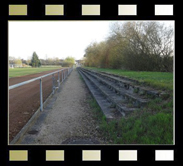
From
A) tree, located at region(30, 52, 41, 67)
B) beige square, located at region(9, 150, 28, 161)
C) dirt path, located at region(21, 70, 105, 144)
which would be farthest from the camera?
tree, located at region(30, 52, 41, 67)

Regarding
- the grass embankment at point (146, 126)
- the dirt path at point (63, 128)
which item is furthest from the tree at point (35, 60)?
the grass embankment at point (146, 126)

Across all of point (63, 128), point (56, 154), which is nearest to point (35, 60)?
point (63, 128)

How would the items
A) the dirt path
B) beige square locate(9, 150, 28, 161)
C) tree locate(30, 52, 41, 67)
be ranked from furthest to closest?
tree locate(30, 52, 41, 67) < the dirt path < beige square locate(9, 150, 28, 161)

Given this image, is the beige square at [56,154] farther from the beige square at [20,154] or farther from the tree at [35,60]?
the tree at [35,60]

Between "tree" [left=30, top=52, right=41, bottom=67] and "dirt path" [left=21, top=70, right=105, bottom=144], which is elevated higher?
"tree" [left=30, top=52, right=41, bottom=67]

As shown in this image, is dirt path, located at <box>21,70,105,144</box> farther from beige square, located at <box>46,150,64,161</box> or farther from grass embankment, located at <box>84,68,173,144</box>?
beige square, located at <box>46,150,64,161</box>

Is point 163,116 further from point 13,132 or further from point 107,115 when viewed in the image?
point 13,132

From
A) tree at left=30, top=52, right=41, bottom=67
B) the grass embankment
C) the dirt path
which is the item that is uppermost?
tree at left=30, top=52, right=41, bottom=67

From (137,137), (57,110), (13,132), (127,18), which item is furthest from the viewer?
(57,110)

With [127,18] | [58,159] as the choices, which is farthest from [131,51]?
[58,159]

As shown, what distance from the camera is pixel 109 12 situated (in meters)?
1.91

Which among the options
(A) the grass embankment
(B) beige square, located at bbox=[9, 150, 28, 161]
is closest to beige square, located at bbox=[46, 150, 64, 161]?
(B) beige square, located at bbox=[9, 150, 28, 161]

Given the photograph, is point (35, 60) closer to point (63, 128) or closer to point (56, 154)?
point (63, 128)

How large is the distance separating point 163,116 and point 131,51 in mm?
9106
